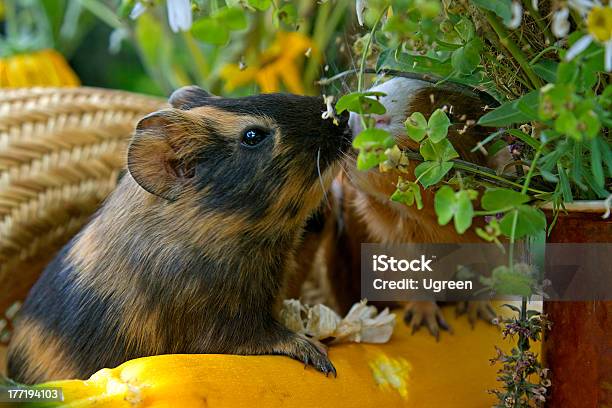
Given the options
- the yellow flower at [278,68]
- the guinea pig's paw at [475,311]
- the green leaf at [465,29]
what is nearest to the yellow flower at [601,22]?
the green leaf at [465,29]

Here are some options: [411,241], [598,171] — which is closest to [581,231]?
[598,171]

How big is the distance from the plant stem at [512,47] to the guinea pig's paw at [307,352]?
1.68ft

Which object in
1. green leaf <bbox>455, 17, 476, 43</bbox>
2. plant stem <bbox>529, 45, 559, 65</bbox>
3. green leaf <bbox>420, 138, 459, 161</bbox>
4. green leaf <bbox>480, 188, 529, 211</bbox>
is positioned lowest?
green leaf <bbox>480, 188, 529, 211</bbox>

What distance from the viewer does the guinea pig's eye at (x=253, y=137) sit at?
115 cm

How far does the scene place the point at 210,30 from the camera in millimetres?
867

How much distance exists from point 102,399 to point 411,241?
0.58m

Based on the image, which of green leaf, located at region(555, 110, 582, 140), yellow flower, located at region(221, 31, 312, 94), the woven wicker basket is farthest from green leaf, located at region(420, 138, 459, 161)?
yellow flower, located at region(221, 31, 312, 94)

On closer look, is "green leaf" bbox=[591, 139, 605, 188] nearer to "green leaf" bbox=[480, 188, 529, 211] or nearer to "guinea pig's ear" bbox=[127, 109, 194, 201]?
"green leaf" bbox=[480, 188, 529, 211]

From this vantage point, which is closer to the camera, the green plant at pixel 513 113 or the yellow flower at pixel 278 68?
the green plant at pixel 513 113

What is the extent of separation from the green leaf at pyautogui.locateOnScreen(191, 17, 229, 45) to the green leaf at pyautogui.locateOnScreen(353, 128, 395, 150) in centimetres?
21

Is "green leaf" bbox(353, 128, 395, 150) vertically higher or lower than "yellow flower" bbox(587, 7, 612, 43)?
lower

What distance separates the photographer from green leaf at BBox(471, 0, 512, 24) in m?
0.78

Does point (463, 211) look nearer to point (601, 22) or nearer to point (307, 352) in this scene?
point (601, 22)

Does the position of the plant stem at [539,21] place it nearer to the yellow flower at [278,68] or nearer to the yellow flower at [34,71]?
the yellow flower at [278,68]
